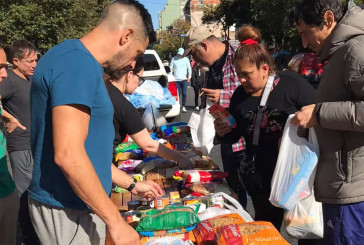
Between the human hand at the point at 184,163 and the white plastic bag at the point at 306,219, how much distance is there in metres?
1.04

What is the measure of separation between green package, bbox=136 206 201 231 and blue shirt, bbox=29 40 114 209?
403 mm

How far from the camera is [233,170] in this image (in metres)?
3.99

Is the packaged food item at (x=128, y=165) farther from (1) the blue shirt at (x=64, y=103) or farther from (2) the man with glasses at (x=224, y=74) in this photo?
(1) the blue shirt at (x=64, y=103)

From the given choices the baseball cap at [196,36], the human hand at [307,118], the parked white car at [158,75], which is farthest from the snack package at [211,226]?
the parked white car at [158,75]

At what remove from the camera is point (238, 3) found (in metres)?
39.1

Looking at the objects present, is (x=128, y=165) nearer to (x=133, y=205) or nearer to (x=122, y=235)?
(x=133, y=205)

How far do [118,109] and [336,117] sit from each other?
1.60 m

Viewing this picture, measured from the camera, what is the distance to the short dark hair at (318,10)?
197cm

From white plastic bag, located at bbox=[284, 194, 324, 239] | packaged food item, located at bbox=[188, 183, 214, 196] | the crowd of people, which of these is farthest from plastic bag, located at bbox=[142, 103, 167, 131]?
white plastic bag, located at bbox=[284, 194, 324, 239]

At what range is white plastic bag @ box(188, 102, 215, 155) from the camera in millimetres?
3482

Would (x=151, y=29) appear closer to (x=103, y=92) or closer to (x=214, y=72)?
(x=103, y=92)

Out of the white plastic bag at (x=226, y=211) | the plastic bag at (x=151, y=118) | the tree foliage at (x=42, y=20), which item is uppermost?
the tree foliage at (x=42, y=20)

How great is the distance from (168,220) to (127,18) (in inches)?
41.0

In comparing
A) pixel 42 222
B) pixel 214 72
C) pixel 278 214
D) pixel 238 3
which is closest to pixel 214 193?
pixel 278 214
